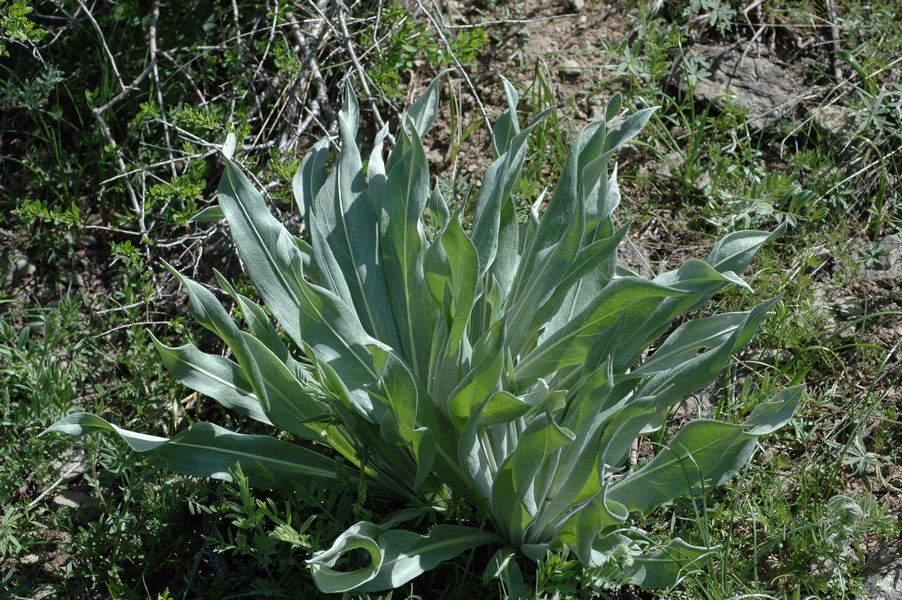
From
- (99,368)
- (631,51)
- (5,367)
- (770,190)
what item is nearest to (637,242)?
(770,190)

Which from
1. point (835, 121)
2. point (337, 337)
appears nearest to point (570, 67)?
point (835, 121)

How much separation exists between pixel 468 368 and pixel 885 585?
1166mm

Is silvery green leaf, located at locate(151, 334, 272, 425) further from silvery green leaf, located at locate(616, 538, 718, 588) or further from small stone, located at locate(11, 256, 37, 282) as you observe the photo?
small stone, located at locate(11, 256, 37, 282)

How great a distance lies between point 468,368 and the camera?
2.02m

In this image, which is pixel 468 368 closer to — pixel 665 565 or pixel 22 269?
pixel 665 565

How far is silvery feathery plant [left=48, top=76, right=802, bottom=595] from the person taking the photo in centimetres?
184

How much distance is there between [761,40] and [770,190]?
0.87 meters

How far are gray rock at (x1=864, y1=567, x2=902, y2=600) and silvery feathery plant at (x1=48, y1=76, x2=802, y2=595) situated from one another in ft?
1.64

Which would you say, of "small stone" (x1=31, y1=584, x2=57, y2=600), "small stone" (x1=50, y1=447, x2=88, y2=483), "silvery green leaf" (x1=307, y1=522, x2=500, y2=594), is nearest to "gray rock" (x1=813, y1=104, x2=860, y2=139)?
"silvery green leaf" (x1=307, y1=522, x2=500, y2=594)

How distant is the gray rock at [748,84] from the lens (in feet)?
10.6

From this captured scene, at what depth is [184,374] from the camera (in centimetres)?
211

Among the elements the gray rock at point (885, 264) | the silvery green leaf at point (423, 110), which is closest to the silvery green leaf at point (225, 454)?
the silvery green leaf at point (423, 110)

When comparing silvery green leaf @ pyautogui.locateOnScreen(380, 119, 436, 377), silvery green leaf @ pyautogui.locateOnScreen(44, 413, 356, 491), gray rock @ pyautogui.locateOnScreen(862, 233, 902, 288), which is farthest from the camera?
gray rock @ pyautogui.locateOnScreen(862, 233, 902, 288)

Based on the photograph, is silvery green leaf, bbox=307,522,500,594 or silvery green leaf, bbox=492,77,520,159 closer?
silvery green leaf, bbox=307,522,500,594
